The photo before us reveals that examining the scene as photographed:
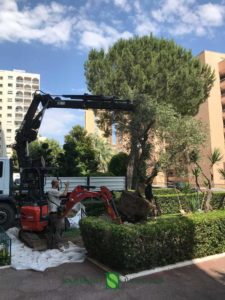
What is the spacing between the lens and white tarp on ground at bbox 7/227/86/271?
23.1 feet

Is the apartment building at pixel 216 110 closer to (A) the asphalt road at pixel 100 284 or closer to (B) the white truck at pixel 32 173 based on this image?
(B) the white truck at pixel 32 173

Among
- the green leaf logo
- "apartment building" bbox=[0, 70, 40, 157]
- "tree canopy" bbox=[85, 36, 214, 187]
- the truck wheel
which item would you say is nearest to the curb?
the green leaf logo

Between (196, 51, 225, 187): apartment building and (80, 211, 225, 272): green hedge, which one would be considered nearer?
(80, 211, 225, 272): green hedge

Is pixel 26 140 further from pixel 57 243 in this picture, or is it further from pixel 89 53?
pixel 89 53

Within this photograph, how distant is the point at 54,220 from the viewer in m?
8.70

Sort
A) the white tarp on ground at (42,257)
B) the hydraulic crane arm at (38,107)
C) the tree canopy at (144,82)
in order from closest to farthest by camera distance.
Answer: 1. the white tarp on ground at (42,257)
2. the hydraulic crane arm at (38,107)
3. the tree canopy at (144,82)

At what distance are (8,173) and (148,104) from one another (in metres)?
11.8

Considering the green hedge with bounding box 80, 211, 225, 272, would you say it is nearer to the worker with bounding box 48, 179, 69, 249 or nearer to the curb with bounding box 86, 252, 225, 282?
the curb with bounding box 86, 252, 225, 282

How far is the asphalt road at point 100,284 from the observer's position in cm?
545

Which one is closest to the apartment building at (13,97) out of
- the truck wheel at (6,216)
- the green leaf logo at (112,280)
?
the truck wheel at (6,216)

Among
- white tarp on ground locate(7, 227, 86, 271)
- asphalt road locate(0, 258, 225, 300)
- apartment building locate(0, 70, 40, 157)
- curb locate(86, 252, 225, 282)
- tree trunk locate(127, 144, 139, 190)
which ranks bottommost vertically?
asphalt road locate(0, 258, 225, 300)

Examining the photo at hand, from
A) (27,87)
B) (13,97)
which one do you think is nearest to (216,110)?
(13,97)

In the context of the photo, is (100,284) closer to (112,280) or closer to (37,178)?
(112,280)

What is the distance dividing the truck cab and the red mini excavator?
0.38 m
